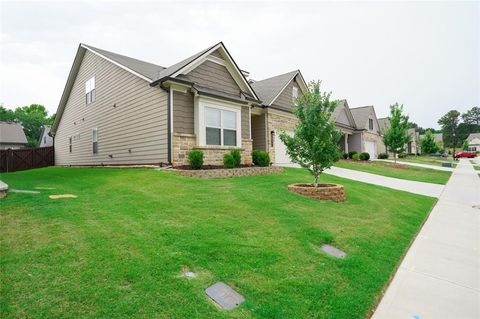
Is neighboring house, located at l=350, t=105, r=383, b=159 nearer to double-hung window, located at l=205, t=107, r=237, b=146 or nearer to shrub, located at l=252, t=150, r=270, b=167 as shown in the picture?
shrub, located at l=252, t=150, r=270, b=167

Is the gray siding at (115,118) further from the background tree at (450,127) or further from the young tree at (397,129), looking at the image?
the background tree at (450,127)

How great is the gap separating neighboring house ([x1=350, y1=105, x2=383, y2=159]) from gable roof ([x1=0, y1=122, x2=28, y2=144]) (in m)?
44.2

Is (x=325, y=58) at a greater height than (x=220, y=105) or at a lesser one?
greater

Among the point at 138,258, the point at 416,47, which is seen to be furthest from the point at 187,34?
the point at 138,258

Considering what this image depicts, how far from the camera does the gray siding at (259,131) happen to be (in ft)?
55.6

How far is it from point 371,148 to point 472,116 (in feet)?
297

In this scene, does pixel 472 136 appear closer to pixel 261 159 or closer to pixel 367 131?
pixel 367 131

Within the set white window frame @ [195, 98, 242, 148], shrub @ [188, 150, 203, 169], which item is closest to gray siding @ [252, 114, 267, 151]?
white window frame @ [195, 98, 242, 148]

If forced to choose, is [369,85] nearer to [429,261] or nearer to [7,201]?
[429,261]

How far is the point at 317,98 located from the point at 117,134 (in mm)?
10958

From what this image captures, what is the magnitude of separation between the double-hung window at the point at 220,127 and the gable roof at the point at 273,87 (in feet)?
16.2

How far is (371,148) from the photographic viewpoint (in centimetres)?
3206

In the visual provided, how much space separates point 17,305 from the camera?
7.59 ft

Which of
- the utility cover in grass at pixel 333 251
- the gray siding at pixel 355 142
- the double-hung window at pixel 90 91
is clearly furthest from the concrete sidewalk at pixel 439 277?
the gray siding at pixel 355 142
